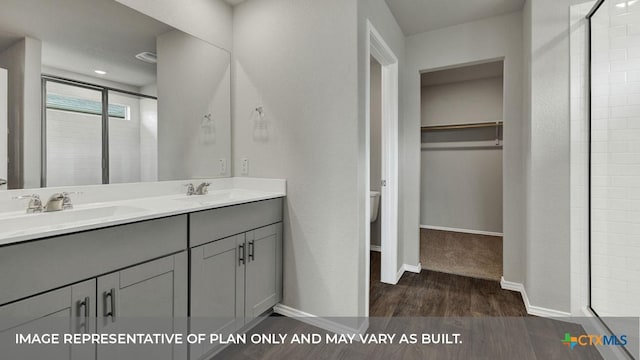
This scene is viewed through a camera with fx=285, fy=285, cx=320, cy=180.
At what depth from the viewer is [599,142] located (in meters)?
1.85

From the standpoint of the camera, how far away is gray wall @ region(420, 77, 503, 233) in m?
4.33

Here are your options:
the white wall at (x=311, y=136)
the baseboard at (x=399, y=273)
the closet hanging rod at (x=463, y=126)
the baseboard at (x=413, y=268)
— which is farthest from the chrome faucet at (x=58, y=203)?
the closet hanging rod at (x=463, y=126)

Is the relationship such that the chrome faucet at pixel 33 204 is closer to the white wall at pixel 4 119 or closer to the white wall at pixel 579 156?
the white wall at pixel 4 119

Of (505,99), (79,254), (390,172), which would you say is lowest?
(79,254)

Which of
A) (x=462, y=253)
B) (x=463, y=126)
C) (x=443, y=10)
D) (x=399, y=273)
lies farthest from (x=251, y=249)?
(x=463, y=126)

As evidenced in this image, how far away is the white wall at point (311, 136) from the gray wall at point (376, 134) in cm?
181

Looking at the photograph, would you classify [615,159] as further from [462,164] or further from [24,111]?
[24,111]

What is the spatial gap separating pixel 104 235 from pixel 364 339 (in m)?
1.52

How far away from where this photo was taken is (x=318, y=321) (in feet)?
6.30

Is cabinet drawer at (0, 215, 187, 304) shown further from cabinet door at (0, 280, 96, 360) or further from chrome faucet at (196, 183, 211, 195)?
chrome faucet at (196, 183, 211, 195)

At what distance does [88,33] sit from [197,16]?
743 mm

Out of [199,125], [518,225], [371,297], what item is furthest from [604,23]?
[199,125]

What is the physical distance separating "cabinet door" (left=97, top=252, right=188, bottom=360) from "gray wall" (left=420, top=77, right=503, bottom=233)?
168 inches

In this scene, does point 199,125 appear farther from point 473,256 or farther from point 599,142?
point 473,256
